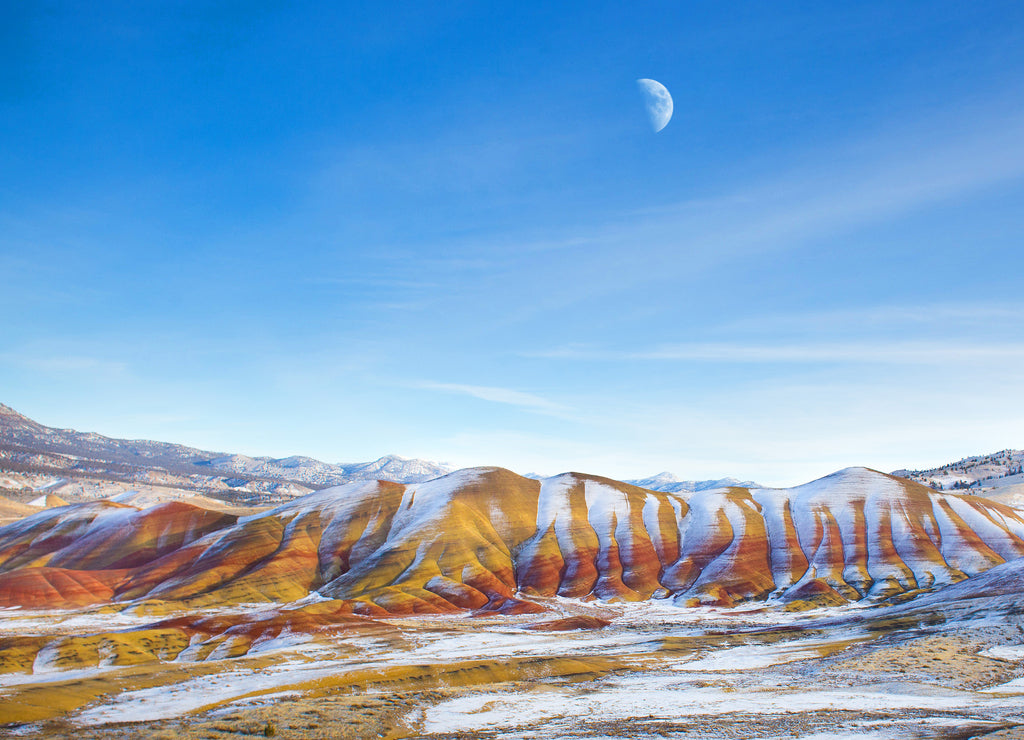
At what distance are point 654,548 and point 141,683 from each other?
14859cm

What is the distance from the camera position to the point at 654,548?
19100 centimetres

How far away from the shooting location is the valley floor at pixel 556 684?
52.0 meters

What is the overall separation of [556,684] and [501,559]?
110479mm

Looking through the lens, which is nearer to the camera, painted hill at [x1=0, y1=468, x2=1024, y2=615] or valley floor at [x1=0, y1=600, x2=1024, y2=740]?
valley floor at [x1=0, y1=600, x2=1024, y2=740]

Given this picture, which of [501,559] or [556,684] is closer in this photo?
[556,684]

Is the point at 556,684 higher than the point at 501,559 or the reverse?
higher

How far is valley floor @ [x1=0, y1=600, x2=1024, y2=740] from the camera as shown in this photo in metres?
52.0

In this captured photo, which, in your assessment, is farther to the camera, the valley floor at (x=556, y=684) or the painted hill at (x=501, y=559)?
the painted hill at (x=501, y=559)

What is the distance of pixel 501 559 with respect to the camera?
180m

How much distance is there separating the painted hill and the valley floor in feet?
140

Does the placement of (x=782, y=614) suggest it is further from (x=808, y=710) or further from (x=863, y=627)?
(x=808, y=710)

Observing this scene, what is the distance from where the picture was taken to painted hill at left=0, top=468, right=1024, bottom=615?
15388 cm

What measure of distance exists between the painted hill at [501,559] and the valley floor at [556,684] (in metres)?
42.6

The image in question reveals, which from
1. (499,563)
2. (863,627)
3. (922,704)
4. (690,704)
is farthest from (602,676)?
(499,563)
